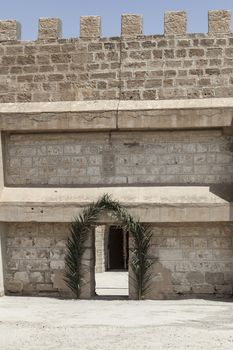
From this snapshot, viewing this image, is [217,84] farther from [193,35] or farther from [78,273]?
[78,273]

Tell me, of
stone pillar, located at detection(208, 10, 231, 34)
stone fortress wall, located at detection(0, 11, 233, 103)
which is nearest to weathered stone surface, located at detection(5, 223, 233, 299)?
stone fortress wall, located at detection(0, 11, 233, 103)

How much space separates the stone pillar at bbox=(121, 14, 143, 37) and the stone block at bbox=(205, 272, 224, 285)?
475 centimetres

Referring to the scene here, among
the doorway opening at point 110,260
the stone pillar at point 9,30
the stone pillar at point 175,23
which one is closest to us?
the stone pillar at point 175,23

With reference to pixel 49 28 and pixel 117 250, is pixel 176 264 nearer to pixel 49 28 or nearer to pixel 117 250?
pixel 49 28

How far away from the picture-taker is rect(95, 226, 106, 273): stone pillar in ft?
69.8

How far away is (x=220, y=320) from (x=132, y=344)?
2.15 metres

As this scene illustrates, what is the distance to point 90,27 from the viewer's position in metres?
11.8

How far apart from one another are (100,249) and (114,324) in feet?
42.8

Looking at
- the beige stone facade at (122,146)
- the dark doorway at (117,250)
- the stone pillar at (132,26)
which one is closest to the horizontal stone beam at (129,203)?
the beige stone facade at (122,146)

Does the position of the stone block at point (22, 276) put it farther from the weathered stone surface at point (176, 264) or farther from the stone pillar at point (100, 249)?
the stone pillar at point (100, 249)

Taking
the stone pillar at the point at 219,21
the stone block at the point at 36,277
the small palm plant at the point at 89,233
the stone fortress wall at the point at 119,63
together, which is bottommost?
the stone block at the point at 36,277

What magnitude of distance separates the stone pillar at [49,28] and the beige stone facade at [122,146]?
0.02 meters

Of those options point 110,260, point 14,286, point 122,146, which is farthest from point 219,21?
point 110,260

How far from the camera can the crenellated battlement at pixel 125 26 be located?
37.3 feet
